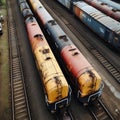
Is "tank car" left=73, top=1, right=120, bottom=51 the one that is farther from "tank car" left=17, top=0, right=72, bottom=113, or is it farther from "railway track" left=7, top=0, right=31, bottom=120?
"railway track" left=7, top=0, right=31, bottom=120

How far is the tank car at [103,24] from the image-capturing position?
22.0m

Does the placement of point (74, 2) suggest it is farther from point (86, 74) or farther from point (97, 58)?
point (86, 74)

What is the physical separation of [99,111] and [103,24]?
12.8 meters

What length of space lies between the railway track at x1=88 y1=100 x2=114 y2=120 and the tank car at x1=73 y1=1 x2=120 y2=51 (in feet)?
30.3

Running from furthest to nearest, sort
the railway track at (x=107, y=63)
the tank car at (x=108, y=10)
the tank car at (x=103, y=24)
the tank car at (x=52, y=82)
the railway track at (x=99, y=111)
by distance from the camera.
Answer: the tank car at (x=108, y=10) < the tank car at (x=103, y=24) < the railway track at (x=107, y=63) < the railway track at (x=99, y=111) < the tank car at (x=52, y=82)

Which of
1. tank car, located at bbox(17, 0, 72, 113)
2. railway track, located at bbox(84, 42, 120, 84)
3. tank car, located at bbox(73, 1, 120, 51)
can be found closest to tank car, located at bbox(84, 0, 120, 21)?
tank car, located at bbox(73, 1, 120, 51)

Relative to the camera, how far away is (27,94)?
1708 cm

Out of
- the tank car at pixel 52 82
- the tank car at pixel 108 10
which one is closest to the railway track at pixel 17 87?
the tank car at pixel 52 82

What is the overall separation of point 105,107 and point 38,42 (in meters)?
Answer: 9.09

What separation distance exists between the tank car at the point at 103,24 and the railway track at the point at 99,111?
9245 millimetres

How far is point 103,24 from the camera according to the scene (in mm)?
23578

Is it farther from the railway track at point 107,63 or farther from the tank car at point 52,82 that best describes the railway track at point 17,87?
the railway track at point 107,63

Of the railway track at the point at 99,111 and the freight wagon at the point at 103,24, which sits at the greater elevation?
the freight wagon at the point at 103,24

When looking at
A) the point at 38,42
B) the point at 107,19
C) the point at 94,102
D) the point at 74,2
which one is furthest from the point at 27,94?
the point at 74,2
